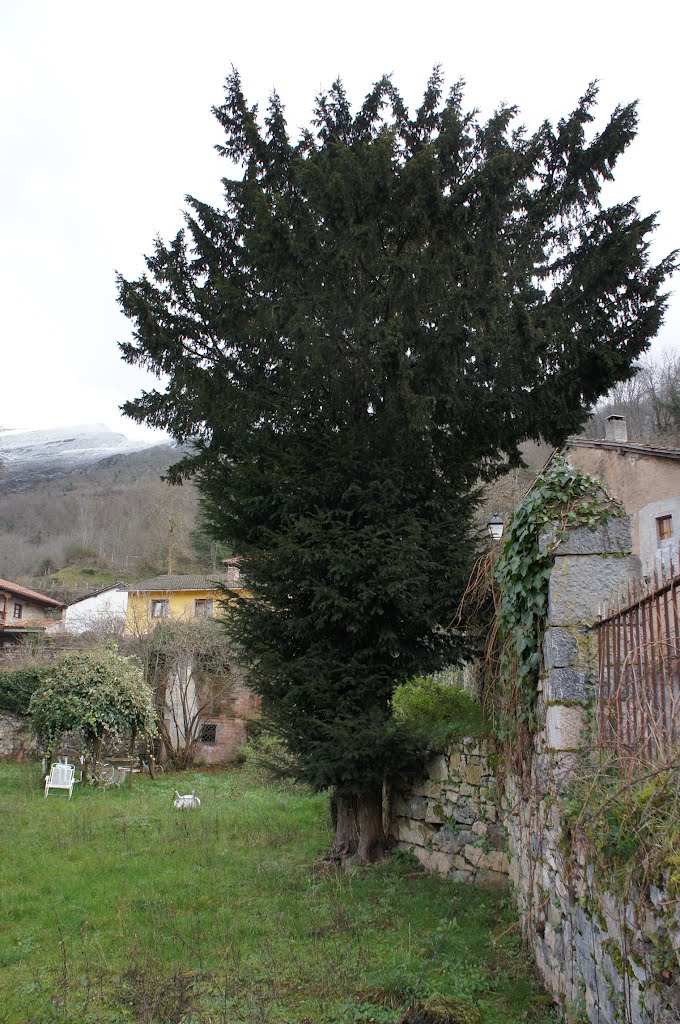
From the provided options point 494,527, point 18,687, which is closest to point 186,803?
point 494,527

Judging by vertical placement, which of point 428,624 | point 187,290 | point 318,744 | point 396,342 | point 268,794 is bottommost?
point 268,794

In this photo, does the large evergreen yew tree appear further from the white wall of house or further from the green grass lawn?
the white wall of house

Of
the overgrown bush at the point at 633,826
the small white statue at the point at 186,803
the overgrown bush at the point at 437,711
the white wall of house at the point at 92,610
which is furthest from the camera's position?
the white wall of house at the point at 92,610

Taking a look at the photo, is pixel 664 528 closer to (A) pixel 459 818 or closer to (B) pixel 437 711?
(B) pixel 437 711

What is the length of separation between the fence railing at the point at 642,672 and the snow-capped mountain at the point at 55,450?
75.6 m

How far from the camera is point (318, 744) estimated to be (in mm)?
7219

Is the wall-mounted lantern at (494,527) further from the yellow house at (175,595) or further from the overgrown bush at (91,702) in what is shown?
the yellow house at (175,595)

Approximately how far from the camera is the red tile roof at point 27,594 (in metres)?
33.7

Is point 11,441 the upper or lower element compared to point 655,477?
upper

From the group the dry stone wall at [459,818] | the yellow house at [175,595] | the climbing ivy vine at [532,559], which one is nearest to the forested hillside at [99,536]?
the yellow house at [175,595]

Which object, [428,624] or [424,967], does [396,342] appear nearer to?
[428,624]

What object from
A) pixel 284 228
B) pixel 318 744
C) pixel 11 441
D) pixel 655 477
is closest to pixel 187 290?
pixel 284 228

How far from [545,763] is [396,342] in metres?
4.16

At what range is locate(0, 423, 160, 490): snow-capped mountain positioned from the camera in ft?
276
